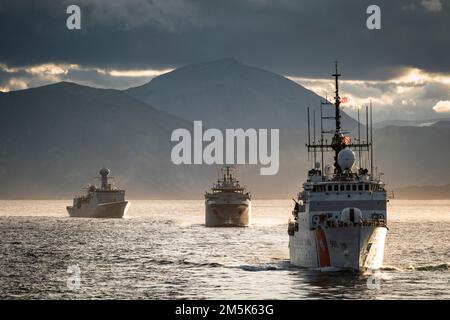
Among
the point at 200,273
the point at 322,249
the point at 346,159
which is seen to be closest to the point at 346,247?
the point at 322,249

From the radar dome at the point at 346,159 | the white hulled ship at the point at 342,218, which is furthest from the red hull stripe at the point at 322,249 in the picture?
the radar dome at the point at 346,159

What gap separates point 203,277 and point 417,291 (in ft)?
67.1

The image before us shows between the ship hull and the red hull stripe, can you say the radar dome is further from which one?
the red hull stripe

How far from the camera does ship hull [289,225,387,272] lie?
262 feet

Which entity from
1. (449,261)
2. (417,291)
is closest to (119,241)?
(449,261)

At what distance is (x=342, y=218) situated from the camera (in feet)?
266

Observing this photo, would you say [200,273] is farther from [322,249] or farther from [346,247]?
[346,247]

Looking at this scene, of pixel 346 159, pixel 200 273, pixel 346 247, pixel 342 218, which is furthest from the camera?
pixel 200 273

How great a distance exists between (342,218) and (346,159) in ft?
29.1

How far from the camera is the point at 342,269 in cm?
8150

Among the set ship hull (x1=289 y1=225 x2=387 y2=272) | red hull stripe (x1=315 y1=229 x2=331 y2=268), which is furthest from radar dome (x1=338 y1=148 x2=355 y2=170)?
red hull stripe (x1=315 y1=229 x2=331 y2=268)

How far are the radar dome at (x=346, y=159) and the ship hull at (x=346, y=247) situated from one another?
286 inches

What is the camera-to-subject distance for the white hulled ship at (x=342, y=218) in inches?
3162
